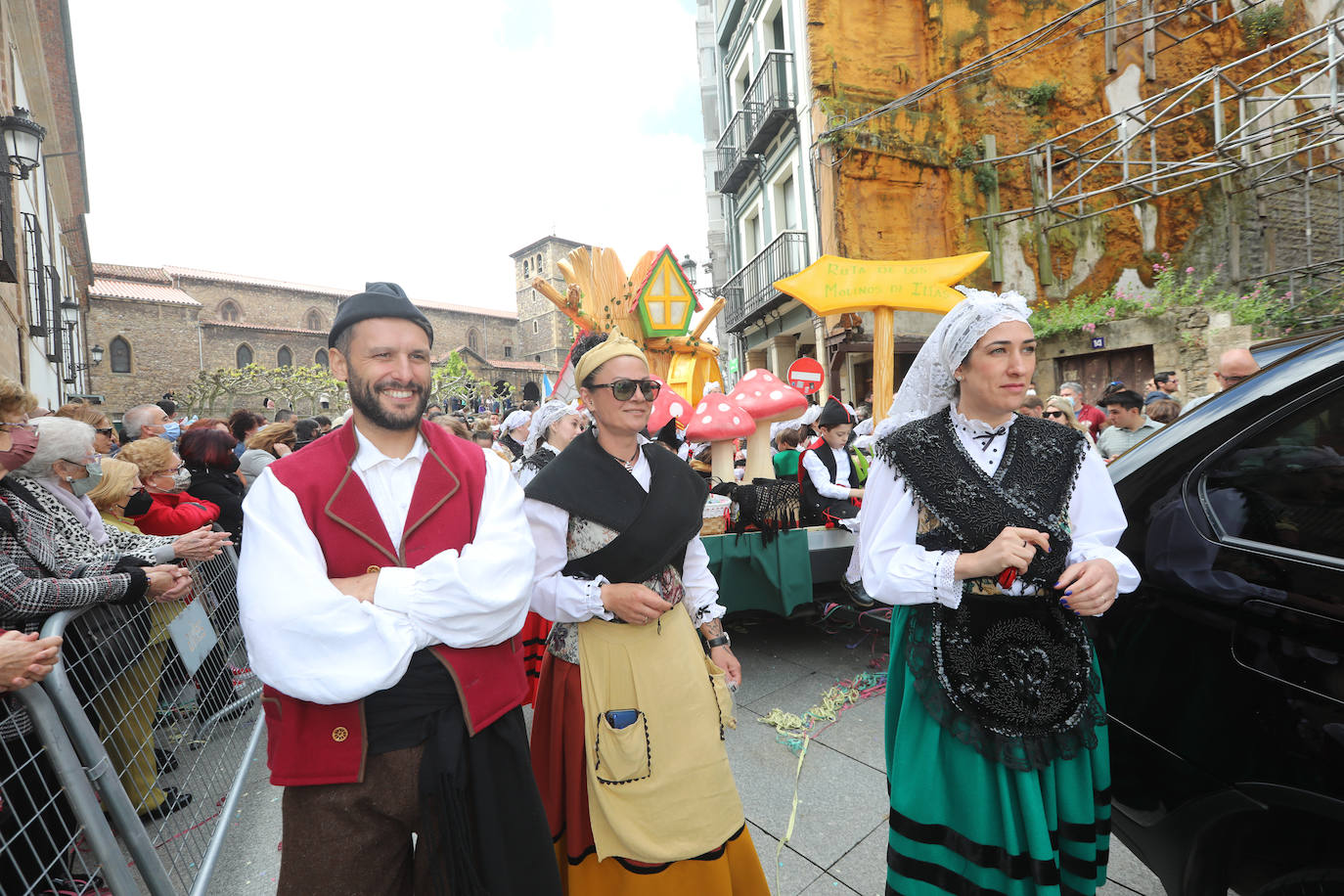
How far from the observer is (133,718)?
2.29 m

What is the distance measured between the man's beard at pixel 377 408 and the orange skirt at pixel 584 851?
0.99 m

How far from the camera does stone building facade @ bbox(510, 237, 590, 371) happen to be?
56.7m

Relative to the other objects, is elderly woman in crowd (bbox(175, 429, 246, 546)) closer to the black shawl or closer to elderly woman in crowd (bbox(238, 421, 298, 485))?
elderly woman in crowd (bbox(238, 421, 298, 485))

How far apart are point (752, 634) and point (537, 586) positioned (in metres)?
3.53

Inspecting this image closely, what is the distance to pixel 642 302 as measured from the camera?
6.75m

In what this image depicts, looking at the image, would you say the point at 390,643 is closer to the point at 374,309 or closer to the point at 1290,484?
the point at 374,309

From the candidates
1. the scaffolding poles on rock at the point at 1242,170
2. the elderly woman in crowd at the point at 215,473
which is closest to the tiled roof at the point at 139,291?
the elderly woman in crowd at the point at 215,473

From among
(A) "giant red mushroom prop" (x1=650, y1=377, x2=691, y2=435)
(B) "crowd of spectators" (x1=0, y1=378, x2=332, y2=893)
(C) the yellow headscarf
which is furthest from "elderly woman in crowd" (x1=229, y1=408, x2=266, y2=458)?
(C) the yellow headscarf

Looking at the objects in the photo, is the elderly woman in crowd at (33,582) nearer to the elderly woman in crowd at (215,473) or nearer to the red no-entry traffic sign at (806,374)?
the elderly woman in crowd at (215,473)

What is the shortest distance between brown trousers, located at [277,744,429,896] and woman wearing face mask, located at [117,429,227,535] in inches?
124

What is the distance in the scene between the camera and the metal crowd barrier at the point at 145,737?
1688 millimetres

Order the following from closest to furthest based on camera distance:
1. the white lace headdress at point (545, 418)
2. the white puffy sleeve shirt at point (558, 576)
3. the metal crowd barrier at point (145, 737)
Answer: the metal crowd barrier at point (145, 737) < the white puffy sleeve shirt at point (558, 576) < the white lace headdress at point (545, 418)

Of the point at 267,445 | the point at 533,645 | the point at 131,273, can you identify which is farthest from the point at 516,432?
the point at 131,273

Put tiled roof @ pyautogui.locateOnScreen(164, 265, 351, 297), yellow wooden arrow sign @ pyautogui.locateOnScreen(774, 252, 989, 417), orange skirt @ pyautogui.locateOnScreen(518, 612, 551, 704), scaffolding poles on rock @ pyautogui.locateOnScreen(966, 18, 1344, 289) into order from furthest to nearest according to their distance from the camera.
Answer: tiled roof @ pyautogui.locateOnScreen(164, 265, 351, 297)
scaffolding poles on rock @ pyautogui.locateOnScreen(966, 18, 1344, 289)
yellow wooden arrow sign @ pyautogui.locateOnScreen(774, 252, 989, 417)
orange skirt @ pyautogui.locateOnScreen(518, 612, 551, 704)
